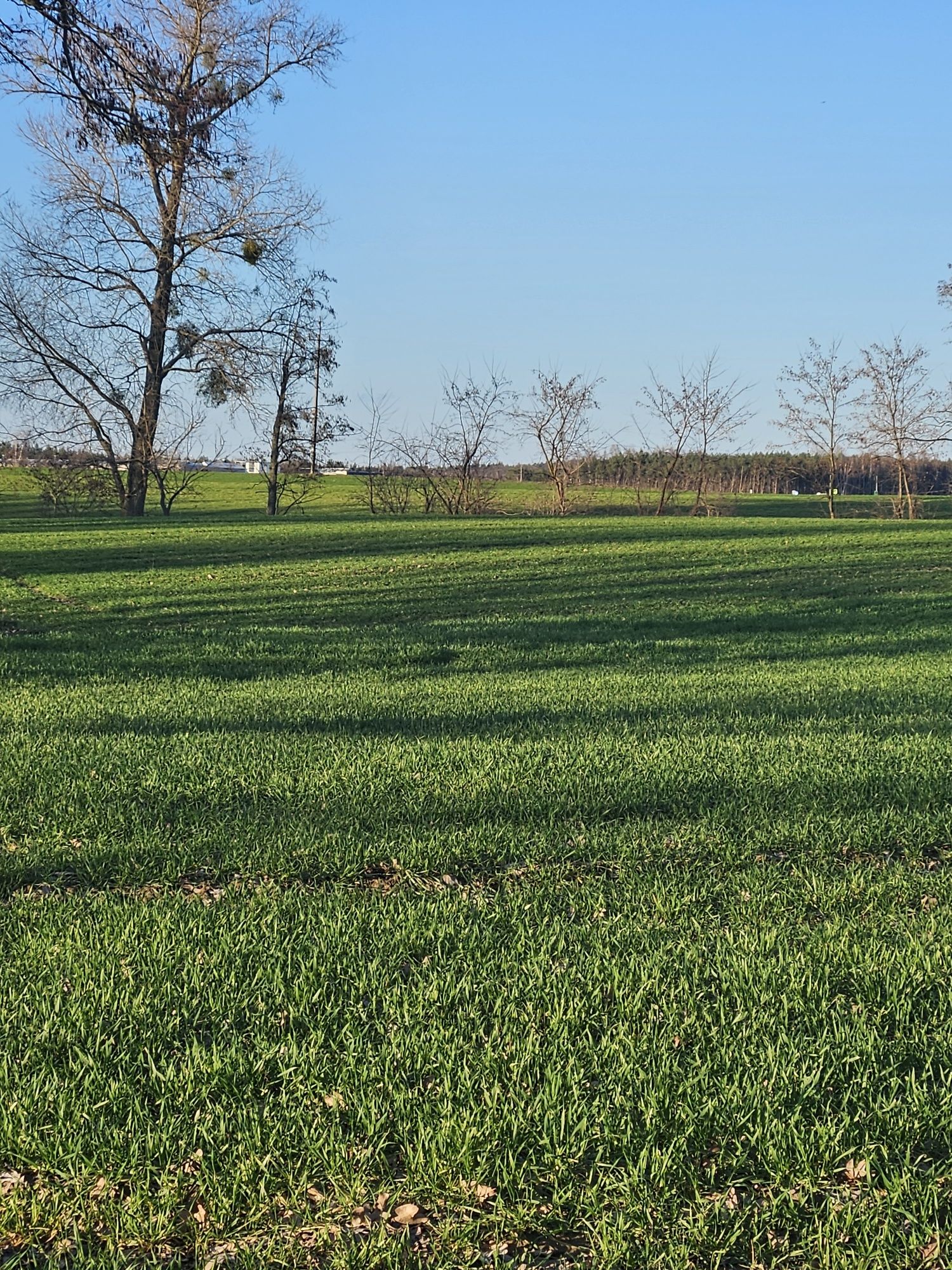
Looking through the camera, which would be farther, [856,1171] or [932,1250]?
[856,1171]

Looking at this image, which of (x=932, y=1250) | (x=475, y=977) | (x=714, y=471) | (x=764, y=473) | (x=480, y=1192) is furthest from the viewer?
(x=764, y=473)

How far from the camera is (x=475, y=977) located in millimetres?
3244

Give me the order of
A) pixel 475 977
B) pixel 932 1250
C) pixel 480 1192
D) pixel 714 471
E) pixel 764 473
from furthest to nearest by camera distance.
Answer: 1. pixel 764 473
2. pixel 714 471
3. pixel 475 977
4. pixel 480 1192
5. pixel 932 1250

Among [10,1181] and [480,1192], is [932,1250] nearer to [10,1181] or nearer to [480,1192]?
[480,1192]

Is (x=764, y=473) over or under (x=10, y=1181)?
over

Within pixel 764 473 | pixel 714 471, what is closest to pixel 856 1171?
pixel 714 471

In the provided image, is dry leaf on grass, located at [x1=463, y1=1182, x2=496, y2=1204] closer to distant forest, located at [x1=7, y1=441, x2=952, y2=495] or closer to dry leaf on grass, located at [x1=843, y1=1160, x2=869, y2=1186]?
dry leaf on grass, located at [x1=843, y1=1160, x2=869, y2=1186]

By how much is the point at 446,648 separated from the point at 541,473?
3513cm

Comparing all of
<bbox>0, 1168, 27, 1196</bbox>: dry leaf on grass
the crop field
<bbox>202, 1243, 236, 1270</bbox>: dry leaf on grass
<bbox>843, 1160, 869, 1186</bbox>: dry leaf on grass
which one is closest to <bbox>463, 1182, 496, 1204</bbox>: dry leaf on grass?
the crop field

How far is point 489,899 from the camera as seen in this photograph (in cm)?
395

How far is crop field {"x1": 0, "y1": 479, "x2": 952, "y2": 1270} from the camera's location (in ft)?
7.47

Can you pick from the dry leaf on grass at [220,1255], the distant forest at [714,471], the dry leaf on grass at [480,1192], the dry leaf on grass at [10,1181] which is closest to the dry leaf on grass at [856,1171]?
the dry leaf on grass at [480,1192]

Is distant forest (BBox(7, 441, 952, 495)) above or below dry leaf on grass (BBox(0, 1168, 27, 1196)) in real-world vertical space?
above

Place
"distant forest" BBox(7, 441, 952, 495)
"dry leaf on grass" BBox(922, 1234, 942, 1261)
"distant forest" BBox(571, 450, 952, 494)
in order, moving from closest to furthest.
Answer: "dry leaf on grass" BBox(922, 1234, 942, 1261)
"distant forest" BBox(7, 441, 952, 495)
"distant forest" BBox(571, 450, 952, 494)
